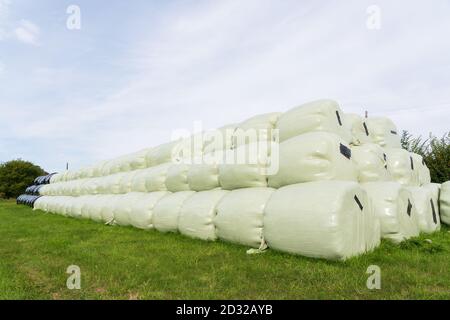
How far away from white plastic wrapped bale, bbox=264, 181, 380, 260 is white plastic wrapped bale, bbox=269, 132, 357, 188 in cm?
20

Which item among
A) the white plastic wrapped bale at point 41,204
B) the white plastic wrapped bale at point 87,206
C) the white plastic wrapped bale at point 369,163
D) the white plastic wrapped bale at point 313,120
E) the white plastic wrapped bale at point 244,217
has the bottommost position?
the white plastic wrapped bale at point 41,204

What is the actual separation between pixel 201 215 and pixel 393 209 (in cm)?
277

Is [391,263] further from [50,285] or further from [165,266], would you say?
[50,285]

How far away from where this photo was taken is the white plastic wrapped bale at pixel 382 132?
727 centimetres

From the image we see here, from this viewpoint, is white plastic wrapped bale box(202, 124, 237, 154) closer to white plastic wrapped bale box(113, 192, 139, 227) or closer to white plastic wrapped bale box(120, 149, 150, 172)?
white plastic wrapped bale box(113, 192, 139, 227)

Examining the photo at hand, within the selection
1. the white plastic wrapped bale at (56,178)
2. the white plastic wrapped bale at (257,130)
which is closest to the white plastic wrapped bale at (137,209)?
the white plastic wrapped bale at (257,130)

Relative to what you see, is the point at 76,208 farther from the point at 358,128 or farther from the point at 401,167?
the point at 401,167

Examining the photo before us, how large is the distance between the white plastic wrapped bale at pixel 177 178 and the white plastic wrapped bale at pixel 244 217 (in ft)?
5.74

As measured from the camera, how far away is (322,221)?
11.4ft

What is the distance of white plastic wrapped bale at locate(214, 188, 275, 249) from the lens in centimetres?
429

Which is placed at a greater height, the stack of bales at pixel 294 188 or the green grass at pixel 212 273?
the stack of bales at pixel 294 188

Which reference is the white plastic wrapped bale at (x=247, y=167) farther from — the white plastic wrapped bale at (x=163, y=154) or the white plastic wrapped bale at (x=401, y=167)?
the white plastic wrapped bale at (x=401, y=167)
